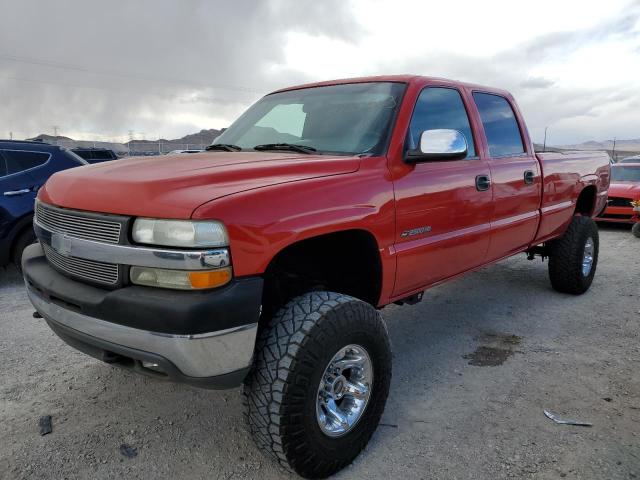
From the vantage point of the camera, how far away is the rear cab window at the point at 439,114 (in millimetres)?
3121

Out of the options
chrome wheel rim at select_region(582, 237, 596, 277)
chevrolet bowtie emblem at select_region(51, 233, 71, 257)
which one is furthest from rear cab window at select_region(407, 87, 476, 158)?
chrome wheel rim at select_region(582, 237, 596, 277)

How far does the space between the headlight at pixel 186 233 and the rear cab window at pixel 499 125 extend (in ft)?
8.32

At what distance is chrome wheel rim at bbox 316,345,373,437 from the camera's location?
236 cm

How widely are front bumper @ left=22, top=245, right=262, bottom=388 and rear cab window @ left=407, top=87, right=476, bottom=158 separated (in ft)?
4.93

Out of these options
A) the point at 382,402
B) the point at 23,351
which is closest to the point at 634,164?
the point at 382,402

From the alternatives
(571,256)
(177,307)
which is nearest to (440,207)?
(177,307)

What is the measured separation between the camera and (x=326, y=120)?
3199mm

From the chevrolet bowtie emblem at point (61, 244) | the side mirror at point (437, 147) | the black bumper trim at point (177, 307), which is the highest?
the side mirror at point (437, 147)

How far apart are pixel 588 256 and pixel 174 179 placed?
4.78 m

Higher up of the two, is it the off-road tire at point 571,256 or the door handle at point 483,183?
the door handle at point 483,183

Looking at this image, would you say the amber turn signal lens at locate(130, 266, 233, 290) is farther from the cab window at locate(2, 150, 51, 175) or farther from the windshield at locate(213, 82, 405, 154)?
the cab window at locate(2, 150, 51, 175)

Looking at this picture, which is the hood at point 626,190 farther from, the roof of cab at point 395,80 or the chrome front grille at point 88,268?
the chrome front grille at point 88,268

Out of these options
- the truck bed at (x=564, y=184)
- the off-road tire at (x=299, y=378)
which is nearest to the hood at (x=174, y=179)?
the off-road tire at (x=299, y=378)

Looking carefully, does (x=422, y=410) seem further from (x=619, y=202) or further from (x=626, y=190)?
(x=626, y=190)
